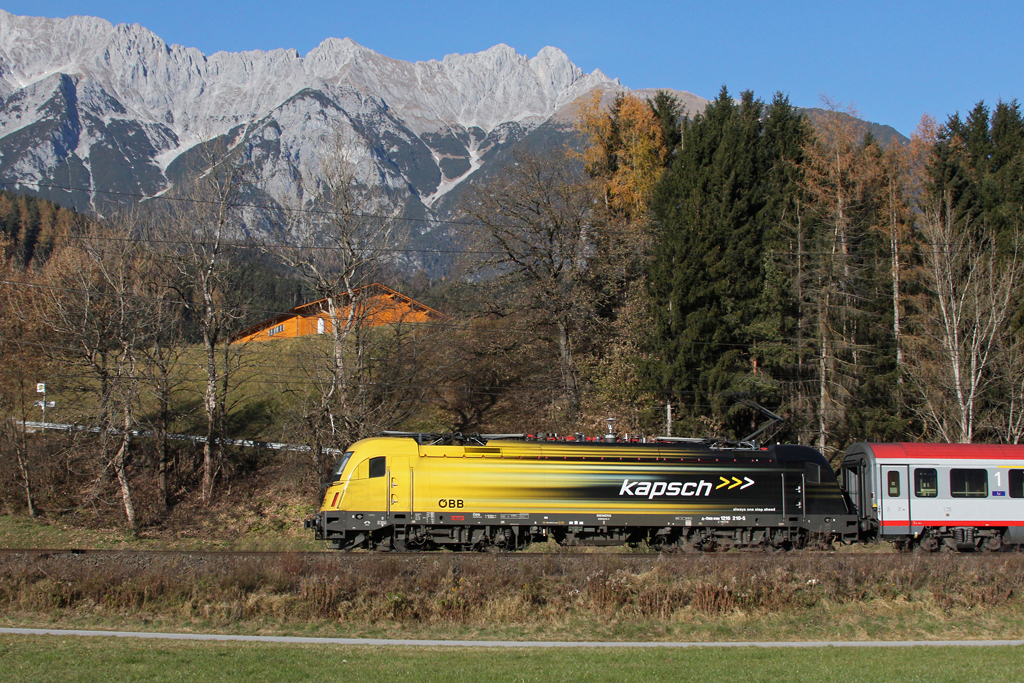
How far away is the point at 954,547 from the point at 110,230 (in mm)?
34278

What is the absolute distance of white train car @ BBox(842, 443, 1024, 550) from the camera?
21.6 metres

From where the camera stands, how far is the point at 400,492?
20.3m

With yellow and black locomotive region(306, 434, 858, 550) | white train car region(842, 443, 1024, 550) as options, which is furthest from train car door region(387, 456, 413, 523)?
white train car region(842, 443, 1024, 550)

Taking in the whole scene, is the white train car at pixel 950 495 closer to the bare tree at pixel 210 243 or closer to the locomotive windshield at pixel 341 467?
Answer: the locomotive windshield at pixel 341 467

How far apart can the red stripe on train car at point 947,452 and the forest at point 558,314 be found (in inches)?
314

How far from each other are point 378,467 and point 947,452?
671 inches

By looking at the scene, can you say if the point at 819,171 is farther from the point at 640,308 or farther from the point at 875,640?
the point at 875,640

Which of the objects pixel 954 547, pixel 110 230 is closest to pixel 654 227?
pixel 954 547

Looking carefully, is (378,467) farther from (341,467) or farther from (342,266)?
(342,266)

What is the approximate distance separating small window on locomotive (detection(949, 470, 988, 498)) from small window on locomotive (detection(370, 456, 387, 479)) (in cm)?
1689

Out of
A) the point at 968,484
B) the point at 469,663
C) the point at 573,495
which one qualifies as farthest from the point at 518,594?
the point at 968,484

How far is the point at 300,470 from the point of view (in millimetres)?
31188

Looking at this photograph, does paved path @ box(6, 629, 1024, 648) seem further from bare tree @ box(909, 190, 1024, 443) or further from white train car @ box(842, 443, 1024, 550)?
bare tree @ box(909, 190, 1024, 443)

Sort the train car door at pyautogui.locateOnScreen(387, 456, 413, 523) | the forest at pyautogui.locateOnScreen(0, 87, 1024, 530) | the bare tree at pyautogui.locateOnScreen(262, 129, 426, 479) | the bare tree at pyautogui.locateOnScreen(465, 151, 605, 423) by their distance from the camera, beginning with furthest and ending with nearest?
the bare tree at pyautogui.locateOnScreen(465, 151, 605, 423) → the forest at pyautogui.locateOnScreen(0, 87, 1024, 530) → the bare tree at pyautogui.locateOnScreen(262, 129, 426, 479) → the train car door at pyautogui.locateOnScreen(387, 456, 413, 523)
